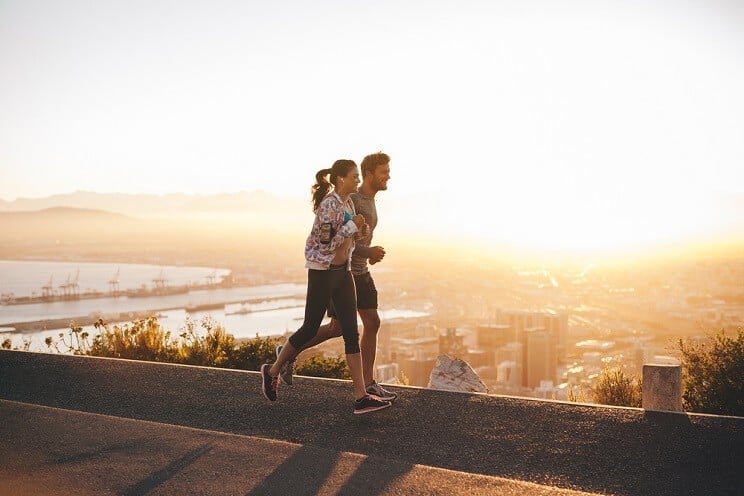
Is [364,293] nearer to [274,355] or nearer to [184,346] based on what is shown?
[274,355]

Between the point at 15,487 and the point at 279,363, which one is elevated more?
the point at 279,363

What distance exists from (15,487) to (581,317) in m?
20.1

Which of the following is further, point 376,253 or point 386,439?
point 376,253

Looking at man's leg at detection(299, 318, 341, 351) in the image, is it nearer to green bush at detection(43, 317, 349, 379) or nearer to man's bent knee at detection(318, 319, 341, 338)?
man's bent knee at detection(318, 319, 341, 338)

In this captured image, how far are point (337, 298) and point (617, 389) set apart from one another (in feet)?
12.7

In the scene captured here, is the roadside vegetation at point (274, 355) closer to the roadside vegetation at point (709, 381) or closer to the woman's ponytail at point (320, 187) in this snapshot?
the roadside vegetation at point (709, 381)

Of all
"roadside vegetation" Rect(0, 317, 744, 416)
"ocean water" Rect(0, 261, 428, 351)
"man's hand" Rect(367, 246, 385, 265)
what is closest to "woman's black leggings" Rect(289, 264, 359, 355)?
"man's hand" Rect(367, 246, 385, 265)

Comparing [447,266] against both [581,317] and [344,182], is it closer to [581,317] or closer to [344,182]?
[581,317]

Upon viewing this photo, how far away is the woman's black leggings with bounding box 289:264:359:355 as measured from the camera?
5760 millimetres

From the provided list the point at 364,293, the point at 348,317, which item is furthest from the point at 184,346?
the point at 348,317

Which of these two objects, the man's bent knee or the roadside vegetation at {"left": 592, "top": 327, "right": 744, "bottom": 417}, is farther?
the roadside vegetation at {"left": 592, "top": 327, "right": 744, "bottom": 417}

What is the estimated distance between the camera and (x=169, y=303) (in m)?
26.2

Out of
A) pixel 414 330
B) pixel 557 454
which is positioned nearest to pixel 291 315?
pixel 414 330

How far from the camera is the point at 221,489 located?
13.6 feet
